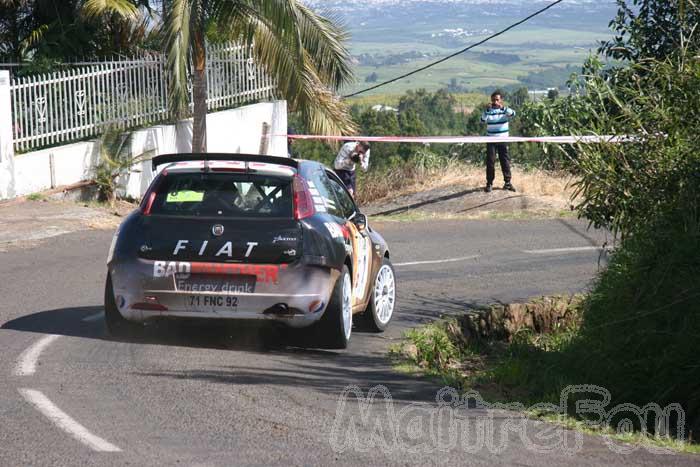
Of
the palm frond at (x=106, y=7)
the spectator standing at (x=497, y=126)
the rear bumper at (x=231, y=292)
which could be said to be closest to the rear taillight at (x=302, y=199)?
the rear bumper at (x=231, y=292)

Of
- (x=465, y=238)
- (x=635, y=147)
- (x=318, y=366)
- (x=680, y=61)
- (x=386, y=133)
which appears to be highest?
(x=680, y=61)

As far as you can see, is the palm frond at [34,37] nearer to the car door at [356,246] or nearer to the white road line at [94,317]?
the white road line at [94,317]

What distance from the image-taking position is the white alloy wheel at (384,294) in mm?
11133

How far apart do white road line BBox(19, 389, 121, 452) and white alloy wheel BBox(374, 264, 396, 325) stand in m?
4.05

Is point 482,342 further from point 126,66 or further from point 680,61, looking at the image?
point 126,66

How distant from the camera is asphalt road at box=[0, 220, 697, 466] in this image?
6.50 m

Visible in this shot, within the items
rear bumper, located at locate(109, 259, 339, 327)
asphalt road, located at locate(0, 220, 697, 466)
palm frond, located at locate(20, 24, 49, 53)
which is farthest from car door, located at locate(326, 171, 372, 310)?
palm frond, located at locate(20, 24, 49, 53)

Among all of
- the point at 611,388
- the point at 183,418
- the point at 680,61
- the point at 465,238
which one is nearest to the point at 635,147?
the point at 680,61

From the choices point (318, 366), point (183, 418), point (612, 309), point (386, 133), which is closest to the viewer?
point (183, 418)

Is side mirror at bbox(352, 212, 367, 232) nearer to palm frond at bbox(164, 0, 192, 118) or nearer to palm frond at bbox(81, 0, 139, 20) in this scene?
palm frond at bbox(164, 0, 192, 118)

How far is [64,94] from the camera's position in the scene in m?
21.4

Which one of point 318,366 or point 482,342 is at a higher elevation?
point 318,366

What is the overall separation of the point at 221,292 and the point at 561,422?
9.93 ft

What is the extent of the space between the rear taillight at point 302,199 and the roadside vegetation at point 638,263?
65.5 inches
